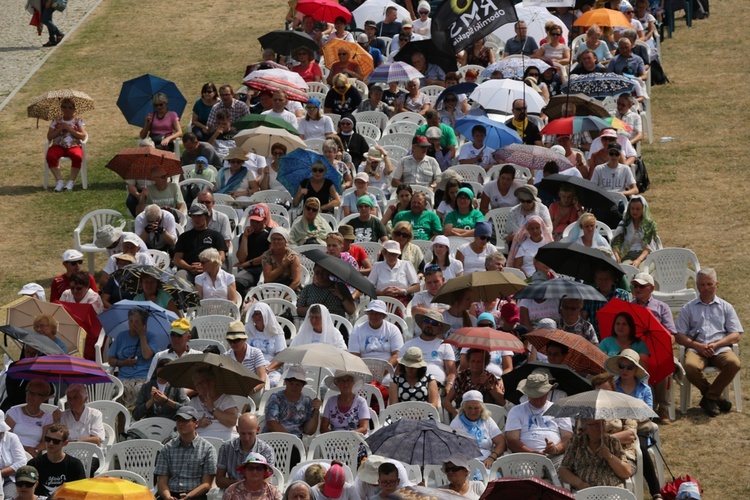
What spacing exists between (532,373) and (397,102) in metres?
8.93

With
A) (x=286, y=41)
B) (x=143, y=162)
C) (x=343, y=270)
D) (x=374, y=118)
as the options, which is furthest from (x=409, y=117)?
(x=343, y=270)

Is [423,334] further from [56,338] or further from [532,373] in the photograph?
[56,338]

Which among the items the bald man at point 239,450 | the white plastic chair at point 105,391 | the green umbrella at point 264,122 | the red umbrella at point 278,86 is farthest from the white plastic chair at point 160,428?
the red umbrella at point 278,86

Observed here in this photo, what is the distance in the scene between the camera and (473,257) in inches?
640

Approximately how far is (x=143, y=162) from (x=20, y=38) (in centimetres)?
1373

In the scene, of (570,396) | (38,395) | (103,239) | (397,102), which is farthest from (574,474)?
(397,102)

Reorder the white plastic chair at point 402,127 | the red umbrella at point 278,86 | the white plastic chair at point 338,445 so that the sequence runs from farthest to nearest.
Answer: the white plastic chair at point 402,127, the red umbrella at point 278,86, the white plastic chair at point 338,445

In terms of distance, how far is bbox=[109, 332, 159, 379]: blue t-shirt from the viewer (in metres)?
14.6

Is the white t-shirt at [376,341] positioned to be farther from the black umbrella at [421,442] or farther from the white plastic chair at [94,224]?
the white plastic chair at [94,224]

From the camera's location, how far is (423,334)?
47.3 ft

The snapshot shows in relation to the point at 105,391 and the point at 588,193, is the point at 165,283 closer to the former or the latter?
the point at 105,391

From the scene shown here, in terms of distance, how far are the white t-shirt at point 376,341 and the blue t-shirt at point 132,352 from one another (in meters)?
1.83

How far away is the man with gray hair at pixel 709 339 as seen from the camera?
14.8 m

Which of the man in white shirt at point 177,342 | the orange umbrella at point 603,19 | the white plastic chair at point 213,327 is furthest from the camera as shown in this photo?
the orange umbrella at point 603,19
